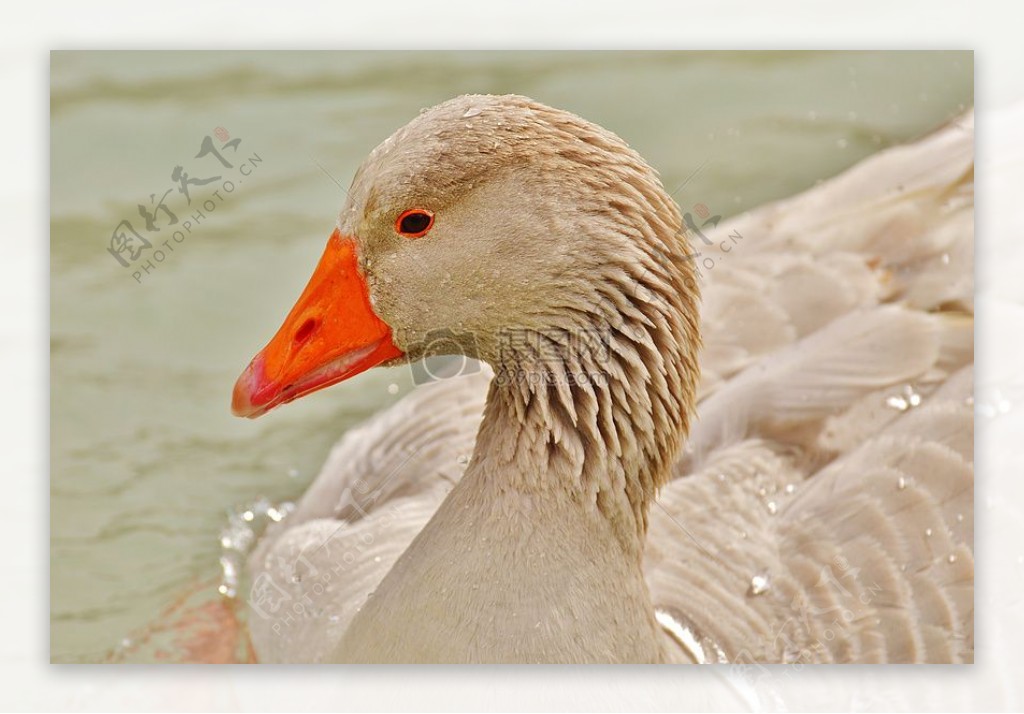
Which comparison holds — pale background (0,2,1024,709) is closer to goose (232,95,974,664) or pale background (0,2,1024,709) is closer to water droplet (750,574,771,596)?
→ goose (232,95,974,664)

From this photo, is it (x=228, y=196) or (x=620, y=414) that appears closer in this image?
(x=620, y=414)

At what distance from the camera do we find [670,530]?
3.27 meters

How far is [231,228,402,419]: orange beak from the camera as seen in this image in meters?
2.56

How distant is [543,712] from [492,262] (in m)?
0.85

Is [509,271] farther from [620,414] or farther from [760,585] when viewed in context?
[760,585]

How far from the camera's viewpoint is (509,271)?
8.33 ft

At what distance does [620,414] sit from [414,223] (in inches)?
Result: 20.5

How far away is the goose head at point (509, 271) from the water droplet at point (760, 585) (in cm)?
68

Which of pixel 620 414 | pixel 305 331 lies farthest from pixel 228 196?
pixel 620 414

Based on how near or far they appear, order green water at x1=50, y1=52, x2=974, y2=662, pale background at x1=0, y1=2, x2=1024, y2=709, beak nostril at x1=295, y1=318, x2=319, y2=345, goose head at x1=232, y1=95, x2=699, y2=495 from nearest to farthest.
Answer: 1. goose head at x1=232, y1=95, x2=699, y2=495
2. beak nostril at x1=295, y1=318, x2=319, y2=345
3. pale background at x1=0, y1=2, x2=1024, y2=709
4. green water at x1=50, y1=52, x2=974, y2=662

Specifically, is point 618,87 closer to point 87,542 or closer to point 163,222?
point 163,222

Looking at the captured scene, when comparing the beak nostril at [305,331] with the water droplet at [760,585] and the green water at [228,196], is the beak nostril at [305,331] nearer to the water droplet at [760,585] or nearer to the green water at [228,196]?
the green water at [228,196]

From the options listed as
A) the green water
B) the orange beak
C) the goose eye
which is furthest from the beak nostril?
the green water
